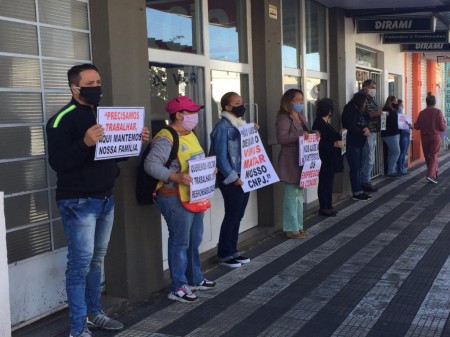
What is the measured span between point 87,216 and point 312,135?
148 inches

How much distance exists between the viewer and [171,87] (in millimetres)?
5969

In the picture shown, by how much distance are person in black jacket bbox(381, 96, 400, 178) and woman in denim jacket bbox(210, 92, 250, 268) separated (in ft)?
23.9

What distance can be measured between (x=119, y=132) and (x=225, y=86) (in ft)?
9.94

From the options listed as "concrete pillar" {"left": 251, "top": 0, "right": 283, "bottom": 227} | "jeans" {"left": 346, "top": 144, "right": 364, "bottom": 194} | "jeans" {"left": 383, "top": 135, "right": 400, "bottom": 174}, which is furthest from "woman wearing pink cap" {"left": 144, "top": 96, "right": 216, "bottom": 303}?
"jeans" {"left": 383, "top": 135, "right": 400, "bottom": 174}

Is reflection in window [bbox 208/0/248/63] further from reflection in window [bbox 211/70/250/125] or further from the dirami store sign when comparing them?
the dirami store sign

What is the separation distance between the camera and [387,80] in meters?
13.8

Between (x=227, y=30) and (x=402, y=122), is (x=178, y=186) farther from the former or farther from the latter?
(x=402, y=122)

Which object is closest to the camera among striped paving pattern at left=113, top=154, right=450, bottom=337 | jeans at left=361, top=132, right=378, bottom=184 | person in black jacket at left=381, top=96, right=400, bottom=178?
striped paving pattern at left=113, top=154, right=450, bottom=337

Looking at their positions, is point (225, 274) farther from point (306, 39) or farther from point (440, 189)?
point (440, 189)

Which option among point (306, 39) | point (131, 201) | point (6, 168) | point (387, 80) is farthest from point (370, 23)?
point (6, 168)

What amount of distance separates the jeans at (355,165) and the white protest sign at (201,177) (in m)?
5.37

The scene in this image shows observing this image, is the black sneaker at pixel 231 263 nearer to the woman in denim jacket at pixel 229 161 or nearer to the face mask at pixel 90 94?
the woman in denim jacket at pixel 229 161

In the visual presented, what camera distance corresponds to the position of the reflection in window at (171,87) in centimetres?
566

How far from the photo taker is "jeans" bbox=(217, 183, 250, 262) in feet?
19.2
